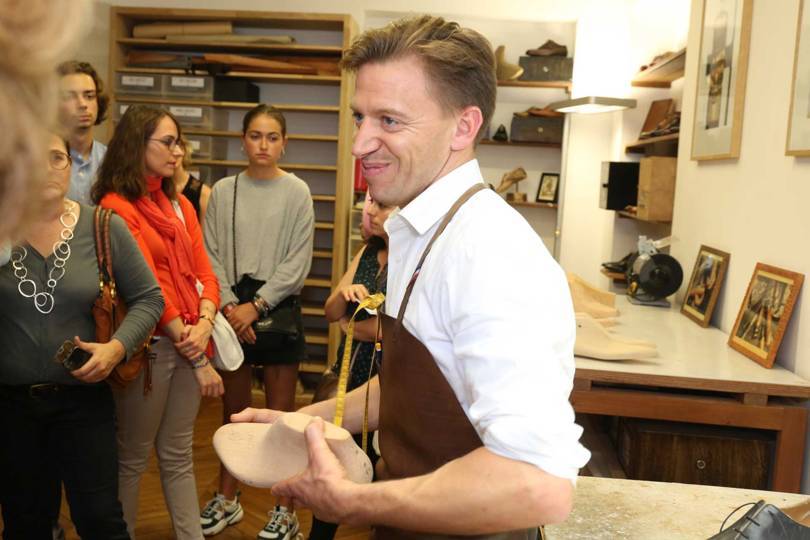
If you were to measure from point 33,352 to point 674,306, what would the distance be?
3.05m

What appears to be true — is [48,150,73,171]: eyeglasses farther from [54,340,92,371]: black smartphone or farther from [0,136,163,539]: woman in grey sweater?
[54,340,92,371]: black smartphone

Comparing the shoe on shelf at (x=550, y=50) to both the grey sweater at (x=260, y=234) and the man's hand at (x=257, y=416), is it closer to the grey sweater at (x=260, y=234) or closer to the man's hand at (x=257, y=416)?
the grey sweater at (x=260, y=234)

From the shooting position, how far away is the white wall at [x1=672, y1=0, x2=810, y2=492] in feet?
8.39

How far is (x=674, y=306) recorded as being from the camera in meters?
4.04

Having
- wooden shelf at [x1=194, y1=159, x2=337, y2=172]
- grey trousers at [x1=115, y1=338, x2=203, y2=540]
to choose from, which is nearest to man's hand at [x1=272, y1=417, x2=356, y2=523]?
grey trousers at [x1=115, y1=338, x2=203, y2=540]

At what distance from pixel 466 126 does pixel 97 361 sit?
141 cm

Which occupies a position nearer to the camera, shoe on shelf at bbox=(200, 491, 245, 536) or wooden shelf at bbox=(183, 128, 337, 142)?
shoe on shelf at bbox=(200, 491, 245, 536)

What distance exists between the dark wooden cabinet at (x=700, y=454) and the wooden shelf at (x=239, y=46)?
13.1 feet

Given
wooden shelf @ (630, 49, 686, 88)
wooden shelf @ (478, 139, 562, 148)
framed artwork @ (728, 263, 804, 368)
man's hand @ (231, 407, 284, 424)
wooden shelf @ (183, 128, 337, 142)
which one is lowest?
man's hand @ (231, 407, 284, 424)

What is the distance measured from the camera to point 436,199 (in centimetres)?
131

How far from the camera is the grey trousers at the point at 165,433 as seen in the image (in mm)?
2676

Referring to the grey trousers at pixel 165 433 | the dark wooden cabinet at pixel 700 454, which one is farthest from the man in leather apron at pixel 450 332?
the grey trousers at pixel 165 433

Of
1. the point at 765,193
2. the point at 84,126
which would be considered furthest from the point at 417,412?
the point at 84,126

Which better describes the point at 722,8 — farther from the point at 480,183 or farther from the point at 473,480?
the point at 473,480
